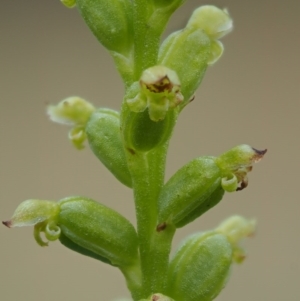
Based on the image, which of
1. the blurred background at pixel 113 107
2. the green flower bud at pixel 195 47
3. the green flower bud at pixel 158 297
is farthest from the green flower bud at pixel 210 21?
the blurred background at pixel 113 107

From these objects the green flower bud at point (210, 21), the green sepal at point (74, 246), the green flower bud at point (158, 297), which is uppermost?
the green flower bud at point (210, 21)

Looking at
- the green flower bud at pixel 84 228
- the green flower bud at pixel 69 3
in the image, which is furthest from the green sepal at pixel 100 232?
the green flower bud at pixel 69 3

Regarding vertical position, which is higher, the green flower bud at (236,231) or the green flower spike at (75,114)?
the green flower spike at (75,114)

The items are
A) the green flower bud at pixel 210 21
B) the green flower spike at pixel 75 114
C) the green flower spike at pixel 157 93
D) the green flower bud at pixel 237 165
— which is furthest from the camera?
the green flower spike at pixel 75 114

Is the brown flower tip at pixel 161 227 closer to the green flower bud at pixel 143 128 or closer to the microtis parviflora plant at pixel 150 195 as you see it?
the microtis parviflora plant at pixel 150 195

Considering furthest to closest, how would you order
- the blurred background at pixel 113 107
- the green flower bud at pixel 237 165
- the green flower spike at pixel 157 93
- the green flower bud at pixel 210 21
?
the blurred background at pixel 113 107, the green flower bud at pixel 210 21, the green flower bud at pixel 237 165, the green flower spike at pixel 157 93

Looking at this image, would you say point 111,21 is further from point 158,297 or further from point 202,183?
point 158,297

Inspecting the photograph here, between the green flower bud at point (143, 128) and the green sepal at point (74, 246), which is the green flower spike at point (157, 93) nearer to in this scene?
the green flower bud at point (143, 128)

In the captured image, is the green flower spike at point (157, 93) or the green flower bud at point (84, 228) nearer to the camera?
the green flower spike at point (157, 93)
